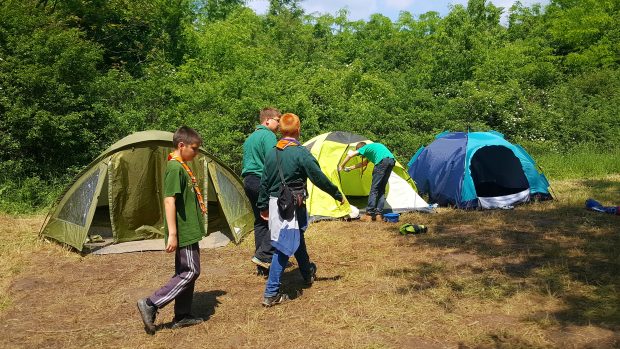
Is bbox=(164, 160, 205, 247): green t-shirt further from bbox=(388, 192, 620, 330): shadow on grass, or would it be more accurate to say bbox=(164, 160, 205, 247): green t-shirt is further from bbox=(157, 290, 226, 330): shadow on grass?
bbox=(388, 192, 620, 330): shadow on grass

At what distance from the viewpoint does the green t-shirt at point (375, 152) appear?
8.75m

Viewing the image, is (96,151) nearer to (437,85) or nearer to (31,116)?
(31,116)

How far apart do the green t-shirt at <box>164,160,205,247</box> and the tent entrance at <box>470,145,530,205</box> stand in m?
7.00

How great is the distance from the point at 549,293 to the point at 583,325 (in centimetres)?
70

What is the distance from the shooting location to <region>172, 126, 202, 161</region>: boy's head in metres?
4.54

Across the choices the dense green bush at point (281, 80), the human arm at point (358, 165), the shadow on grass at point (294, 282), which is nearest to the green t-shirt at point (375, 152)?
the human arm at point (358, 165)

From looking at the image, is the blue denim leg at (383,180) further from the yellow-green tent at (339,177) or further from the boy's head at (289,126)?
the boy's head at (289,126)

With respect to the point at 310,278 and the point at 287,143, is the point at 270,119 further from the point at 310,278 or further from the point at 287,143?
the point at 310,278

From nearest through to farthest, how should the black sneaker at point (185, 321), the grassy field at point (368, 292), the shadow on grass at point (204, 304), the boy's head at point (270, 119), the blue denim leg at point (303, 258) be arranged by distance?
the grassy field at point (368, 292) → the black sneaker at point (185, 321) → the shadow on grass at point (204, 304) → the blue denim leg at point (303, 258) → the boy's head at point (270, 119)

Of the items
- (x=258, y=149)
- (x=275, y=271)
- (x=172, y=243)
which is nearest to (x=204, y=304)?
(x=275, y=271)

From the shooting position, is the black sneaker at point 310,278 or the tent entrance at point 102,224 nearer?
the black sneaker at point 310,278

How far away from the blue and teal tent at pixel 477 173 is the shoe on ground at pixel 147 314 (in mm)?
6281

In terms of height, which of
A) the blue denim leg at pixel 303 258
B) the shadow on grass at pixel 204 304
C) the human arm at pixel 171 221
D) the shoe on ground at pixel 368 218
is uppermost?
the human arm at pixel 171 221

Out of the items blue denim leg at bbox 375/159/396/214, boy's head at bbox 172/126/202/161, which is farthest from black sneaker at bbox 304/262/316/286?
blue denim leg at bbox 375/159/396/214
